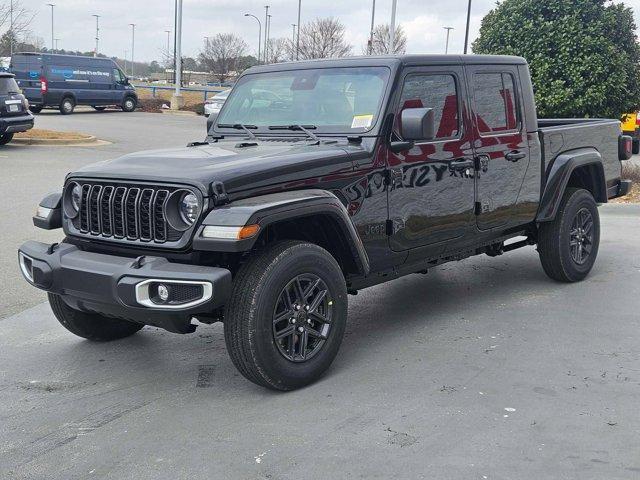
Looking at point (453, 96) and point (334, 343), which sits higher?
point (453, 96)

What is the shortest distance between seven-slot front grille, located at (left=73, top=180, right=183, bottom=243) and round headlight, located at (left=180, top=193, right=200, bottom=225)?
0.08 meters

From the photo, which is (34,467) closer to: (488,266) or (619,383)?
(619,383)

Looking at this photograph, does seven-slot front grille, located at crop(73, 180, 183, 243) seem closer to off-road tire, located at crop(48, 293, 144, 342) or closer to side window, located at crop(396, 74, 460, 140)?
off-road tire, located at crop(48, 293, 144, 342)

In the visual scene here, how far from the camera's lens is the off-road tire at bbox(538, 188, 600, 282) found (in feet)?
22.1

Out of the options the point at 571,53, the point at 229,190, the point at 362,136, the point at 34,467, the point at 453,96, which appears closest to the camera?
the point at 34,467

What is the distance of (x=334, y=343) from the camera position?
4.65 meters

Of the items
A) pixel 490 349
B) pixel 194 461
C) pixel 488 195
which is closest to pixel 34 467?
pixel 194 461

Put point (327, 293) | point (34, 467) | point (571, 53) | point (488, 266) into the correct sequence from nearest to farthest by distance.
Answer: point (34, 467) < point (327, 293) < point (488, 266) < point (571, 53)

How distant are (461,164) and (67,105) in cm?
2711

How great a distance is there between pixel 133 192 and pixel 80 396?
1.19 m

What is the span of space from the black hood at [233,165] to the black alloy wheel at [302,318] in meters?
0.60

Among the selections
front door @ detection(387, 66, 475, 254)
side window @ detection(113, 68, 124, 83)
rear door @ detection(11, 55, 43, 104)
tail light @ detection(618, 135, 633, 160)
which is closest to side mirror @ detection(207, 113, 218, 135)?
front door @ detection(387, 66, 475, 254)

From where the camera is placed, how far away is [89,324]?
5297 mm

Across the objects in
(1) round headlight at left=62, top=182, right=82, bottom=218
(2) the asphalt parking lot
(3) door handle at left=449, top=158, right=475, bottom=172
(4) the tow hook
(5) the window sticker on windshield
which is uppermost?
(5) the window sticker on windshield
